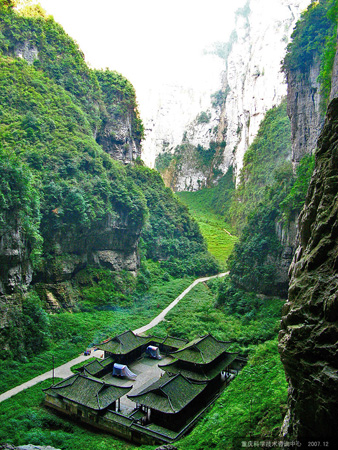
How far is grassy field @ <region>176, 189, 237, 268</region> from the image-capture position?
62062 millimetres

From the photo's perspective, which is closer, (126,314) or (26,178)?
(26,178)

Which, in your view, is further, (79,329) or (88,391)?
(79,329)

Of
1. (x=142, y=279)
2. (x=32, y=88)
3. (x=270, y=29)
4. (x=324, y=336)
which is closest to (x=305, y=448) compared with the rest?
(x=324, y=336)

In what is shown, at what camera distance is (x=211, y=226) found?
77938 mm

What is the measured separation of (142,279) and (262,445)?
32913 mm

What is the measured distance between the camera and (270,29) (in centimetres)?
8019

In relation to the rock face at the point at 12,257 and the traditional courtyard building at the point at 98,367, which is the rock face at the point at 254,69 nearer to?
the rock face at the point at 12,257

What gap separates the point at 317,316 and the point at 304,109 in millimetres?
28283

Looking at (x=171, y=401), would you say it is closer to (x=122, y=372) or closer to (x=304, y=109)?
(x=122, y=372)

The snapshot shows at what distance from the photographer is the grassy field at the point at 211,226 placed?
204 feet

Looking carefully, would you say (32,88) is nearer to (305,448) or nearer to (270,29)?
(305,448)

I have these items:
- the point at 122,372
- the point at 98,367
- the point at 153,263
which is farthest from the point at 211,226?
the point at 98,367

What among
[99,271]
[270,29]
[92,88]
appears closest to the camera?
[99,271]

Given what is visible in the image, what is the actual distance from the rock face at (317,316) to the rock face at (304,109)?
21.4m
